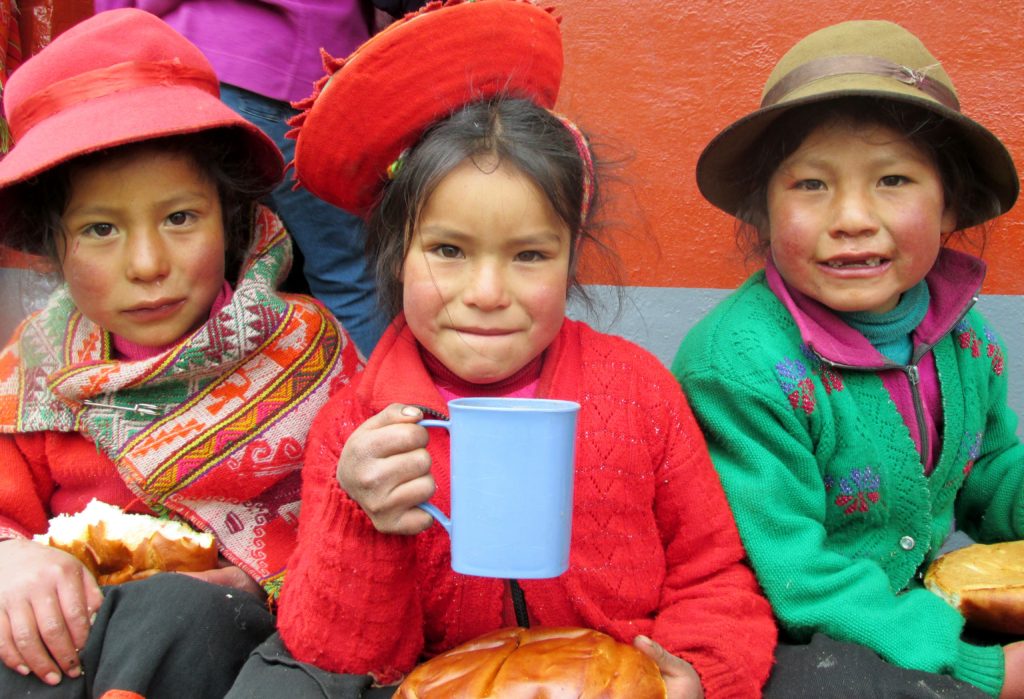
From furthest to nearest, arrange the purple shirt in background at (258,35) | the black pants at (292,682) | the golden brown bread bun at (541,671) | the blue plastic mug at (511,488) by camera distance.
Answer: the purple shirt in background at (258,35) < the black pants at (292,682) < the golden brown bread bun at (541,671) < the blue plastic mug at (511,488)

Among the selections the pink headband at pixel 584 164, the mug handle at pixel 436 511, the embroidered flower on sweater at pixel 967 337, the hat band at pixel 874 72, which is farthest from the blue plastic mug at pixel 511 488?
the embroidered flower on sweater at pixel 967 337

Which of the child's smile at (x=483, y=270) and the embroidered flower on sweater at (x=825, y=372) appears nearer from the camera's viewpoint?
the child's smile at (x=483, y=270)

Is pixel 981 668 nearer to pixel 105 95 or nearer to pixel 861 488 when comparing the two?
pixel 861 488

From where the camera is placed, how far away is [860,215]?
6.20ft

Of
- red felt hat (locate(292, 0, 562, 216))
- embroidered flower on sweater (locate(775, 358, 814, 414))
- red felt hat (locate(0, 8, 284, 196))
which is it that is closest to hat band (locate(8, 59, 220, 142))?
red felt hat (locate(0, 8, 284, 196))

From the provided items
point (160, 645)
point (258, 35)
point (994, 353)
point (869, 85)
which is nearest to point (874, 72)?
point (869, 85)

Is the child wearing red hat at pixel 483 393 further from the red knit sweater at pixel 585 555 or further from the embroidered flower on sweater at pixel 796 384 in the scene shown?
the embroidered flower on sweater at pixel 796 384

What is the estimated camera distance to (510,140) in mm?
1715

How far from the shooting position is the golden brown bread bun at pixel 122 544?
187cm

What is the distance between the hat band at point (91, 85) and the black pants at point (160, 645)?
0.96m

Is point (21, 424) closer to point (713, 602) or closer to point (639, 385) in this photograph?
point (639, 385)

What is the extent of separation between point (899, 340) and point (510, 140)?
100 cm

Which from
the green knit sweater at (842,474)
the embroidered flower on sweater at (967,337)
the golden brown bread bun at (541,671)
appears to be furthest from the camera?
the embroidered flower on sweater at (967,337)

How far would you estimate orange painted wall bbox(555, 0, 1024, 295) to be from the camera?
110 inches
